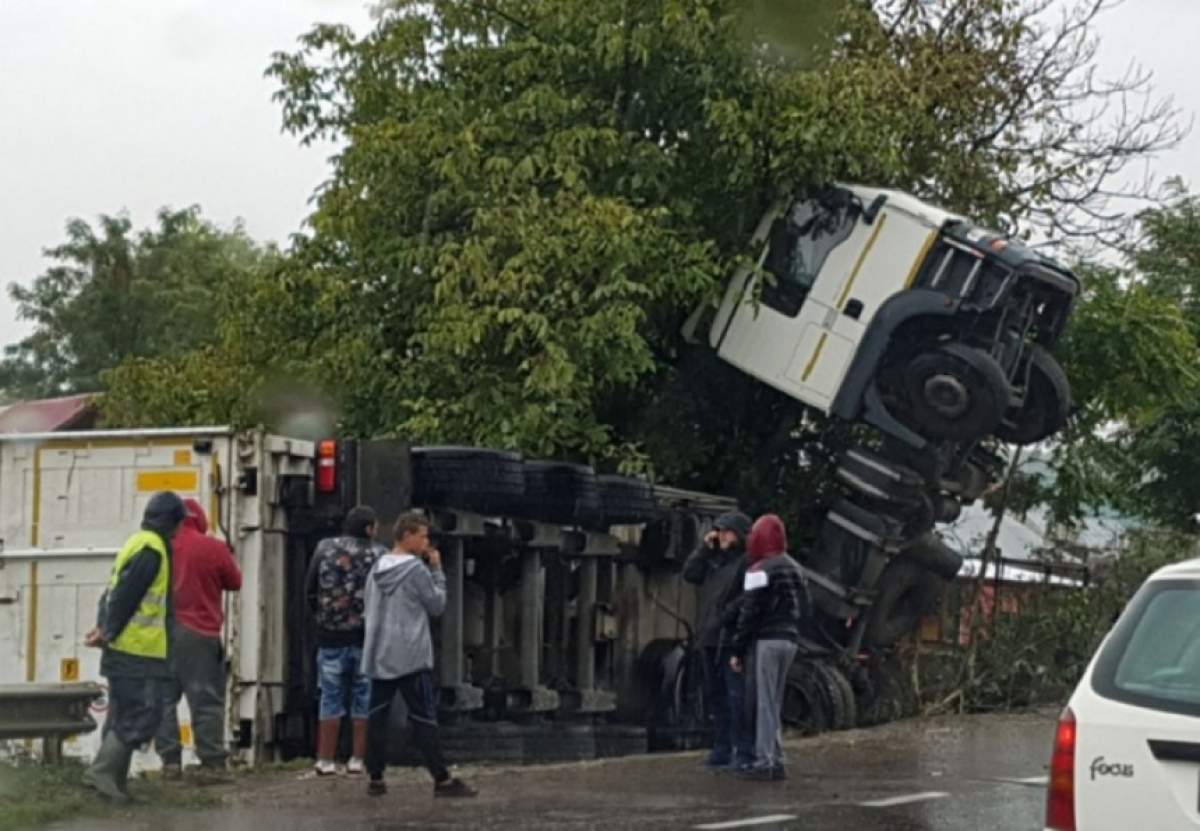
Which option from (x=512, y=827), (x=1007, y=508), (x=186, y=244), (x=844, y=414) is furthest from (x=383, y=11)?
(x=186, y=244)

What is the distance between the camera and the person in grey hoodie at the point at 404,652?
462 inches

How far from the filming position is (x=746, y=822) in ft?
35.9

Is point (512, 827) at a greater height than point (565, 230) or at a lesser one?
lesser

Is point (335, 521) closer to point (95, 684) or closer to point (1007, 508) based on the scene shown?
point (95, 684)

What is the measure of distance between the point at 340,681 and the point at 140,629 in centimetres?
140

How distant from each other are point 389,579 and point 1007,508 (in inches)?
450

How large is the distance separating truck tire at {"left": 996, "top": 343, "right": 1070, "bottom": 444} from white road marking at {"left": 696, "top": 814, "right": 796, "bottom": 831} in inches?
273

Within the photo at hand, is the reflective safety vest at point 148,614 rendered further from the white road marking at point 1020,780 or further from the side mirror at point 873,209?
the side mirror at point 873,209

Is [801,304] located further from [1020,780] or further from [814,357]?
[1020,780]

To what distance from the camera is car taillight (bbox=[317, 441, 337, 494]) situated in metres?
13.8

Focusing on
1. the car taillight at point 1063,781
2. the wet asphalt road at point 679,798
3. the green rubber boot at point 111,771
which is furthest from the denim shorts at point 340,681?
the car taillight at point 1063,781

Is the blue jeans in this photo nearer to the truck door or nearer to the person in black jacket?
the person in black jacket

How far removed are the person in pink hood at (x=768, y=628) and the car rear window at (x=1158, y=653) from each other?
6297 millimetres

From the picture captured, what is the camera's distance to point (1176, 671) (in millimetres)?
6719
